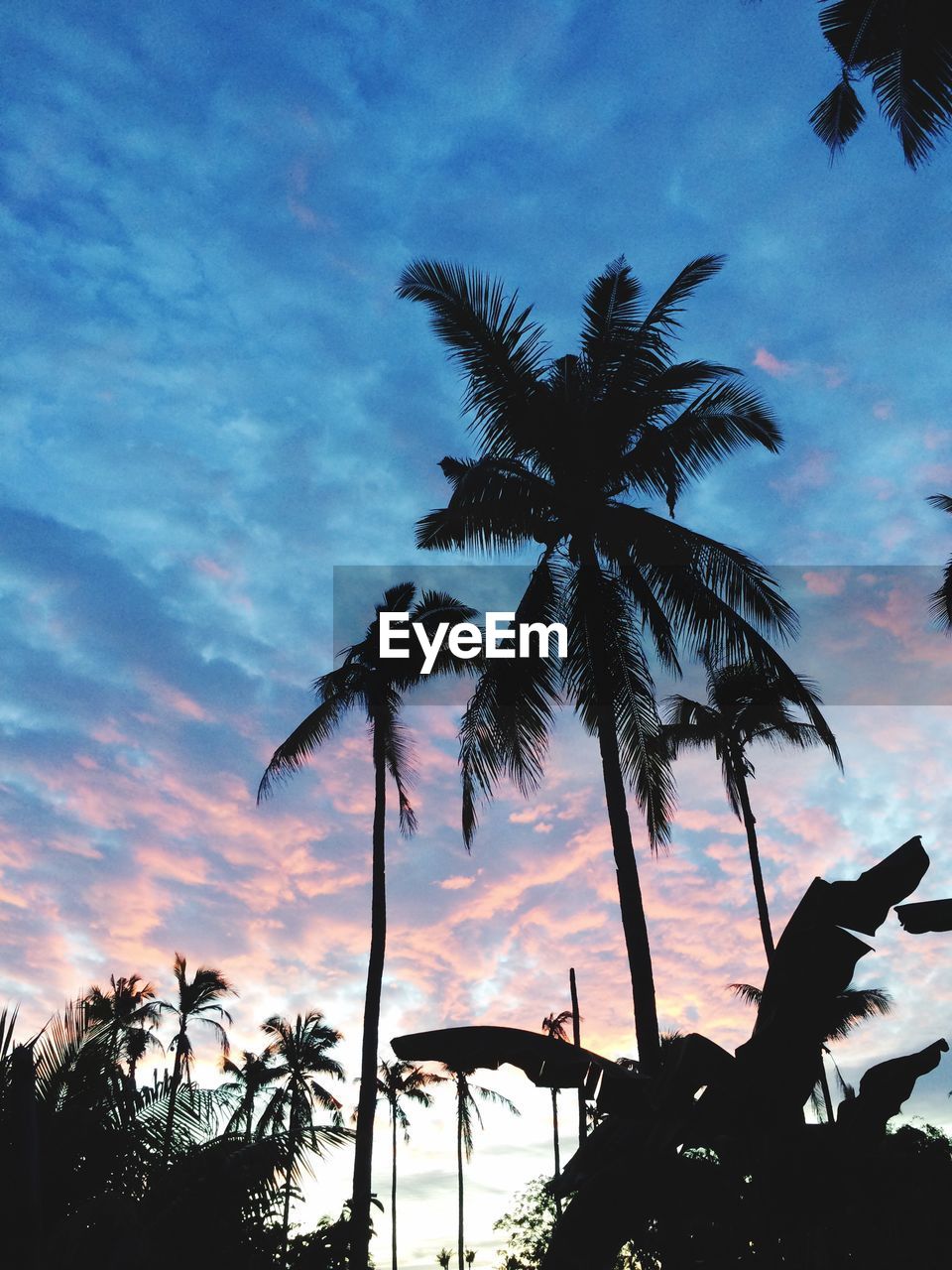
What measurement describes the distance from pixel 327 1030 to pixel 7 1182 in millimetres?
40111

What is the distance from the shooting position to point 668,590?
15.4 metres

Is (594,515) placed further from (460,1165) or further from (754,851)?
(460,1165)

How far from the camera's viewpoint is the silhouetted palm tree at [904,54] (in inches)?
373

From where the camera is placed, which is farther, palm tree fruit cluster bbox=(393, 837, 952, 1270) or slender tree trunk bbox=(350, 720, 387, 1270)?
slender tree trunk bbox=(350, 720, 387, 1270)

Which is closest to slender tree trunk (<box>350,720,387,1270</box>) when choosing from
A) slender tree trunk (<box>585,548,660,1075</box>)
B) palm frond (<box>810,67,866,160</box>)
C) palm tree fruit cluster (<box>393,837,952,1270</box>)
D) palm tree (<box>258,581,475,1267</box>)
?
palm tree (<box>258,581,475,1267</box>)

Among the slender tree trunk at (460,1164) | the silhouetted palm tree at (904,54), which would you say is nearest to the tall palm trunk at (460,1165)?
the slender tree trunk at (460,1164)

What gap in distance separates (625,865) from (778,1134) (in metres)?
6.25

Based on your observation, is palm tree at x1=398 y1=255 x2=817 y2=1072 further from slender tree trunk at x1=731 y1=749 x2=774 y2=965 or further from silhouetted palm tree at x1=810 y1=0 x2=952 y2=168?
slender tree trunk at x1=731 y1=749 x2=774 y2=965

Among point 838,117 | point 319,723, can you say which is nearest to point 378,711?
point 319,723

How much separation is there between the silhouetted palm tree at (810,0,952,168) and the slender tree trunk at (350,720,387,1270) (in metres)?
18.0

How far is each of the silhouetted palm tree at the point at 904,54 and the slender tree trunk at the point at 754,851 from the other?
72.1ft

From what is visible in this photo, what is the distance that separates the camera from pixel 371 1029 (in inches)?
843

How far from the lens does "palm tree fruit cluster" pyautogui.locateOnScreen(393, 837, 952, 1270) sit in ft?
23.0

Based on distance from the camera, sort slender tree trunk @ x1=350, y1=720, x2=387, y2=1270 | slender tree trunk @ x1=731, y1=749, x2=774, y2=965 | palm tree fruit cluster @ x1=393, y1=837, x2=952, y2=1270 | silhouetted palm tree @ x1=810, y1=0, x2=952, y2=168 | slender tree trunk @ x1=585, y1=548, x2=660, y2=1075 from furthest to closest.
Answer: slender tree trunk @ x1=731, y1=749, x2=774, y2=965 < slender tree trunk @ x1=350, y1=720, x2=387, y2=1270 < slender tree trunk @ x1=585, y1=548, x2=660, y2=1075 < silhouetted palm tree @ x1=810, y1=0, x2=952, y2=168 < palm tree fruit cluster @ x1=393, y1=837, x2=952, y2=1270
